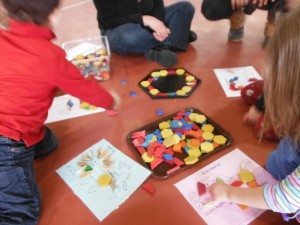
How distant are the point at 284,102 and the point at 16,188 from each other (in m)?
0.71

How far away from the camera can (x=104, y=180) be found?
3.10 feet

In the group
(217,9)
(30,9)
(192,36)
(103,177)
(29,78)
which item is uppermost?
(30,9)

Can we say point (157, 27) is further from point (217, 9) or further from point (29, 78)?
point (29, 78)

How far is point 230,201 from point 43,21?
2.17 ft

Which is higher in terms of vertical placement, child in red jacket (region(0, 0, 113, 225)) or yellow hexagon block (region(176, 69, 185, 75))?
child in red jacket (region(0, 0, 113, 225))

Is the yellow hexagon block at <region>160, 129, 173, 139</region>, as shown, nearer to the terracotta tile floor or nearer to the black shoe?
the terracotta tile floor

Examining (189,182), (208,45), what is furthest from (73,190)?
(208,45)

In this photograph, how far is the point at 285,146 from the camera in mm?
871

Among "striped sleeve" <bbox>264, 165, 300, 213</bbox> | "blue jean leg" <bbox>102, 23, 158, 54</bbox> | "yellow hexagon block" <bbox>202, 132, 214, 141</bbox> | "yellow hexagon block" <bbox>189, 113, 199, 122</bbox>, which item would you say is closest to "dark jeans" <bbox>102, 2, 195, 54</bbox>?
"blue jean leg" <bbox>102, 23, 158, 54</bbox>

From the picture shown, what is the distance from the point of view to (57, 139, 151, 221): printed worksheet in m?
0.90

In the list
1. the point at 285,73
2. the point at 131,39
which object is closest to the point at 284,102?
the point at 285,73

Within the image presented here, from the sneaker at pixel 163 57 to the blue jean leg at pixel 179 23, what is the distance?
0.09 meters

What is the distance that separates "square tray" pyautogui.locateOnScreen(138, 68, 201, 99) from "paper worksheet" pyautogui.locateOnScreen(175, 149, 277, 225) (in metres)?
0.35

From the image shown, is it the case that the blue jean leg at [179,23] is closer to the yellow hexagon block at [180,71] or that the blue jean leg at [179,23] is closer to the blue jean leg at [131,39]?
the blue jean leg at [131,39]
